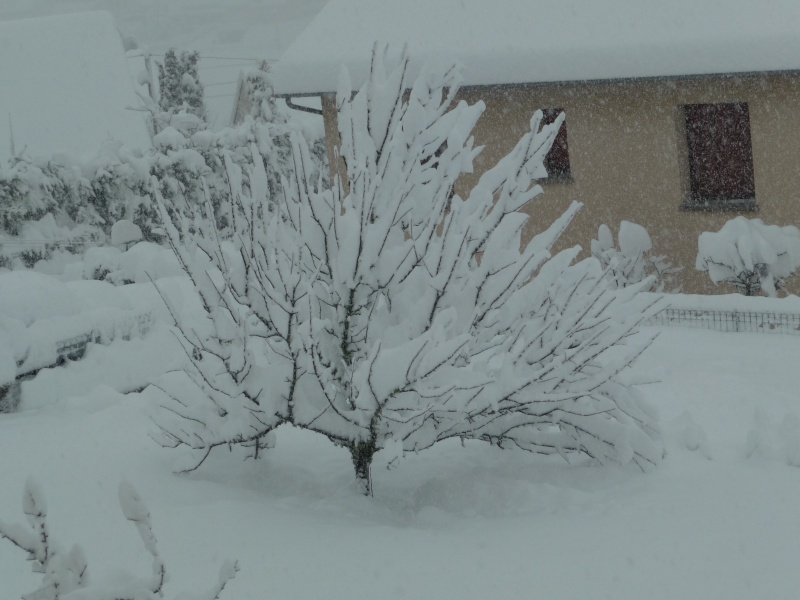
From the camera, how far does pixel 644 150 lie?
11992mm

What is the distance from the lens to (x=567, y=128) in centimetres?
1236

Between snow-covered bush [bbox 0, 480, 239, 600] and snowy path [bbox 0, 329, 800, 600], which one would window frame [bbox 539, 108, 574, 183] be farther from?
snow-covered bush [bbox 0, 480, 239, 600]

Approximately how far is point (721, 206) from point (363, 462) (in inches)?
323

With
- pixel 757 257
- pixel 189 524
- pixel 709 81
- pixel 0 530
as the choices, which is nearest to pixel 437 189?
pixel 189 524

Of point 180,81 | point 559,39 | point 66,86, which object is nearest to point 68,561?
point 559,39

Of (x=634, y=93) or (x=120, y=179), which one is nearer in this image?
(x=634, y=93)

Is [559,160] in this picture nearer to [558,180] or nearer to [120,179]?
[558,180]

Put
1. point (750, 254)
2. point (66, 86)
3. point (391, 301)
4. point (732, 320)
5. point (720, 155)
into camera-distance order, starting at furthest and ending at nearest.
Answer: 1. point (66, 86)
2. point (720, 155)
3. point (750, 254)
4. point (732, 320)
5. point (391, 301)

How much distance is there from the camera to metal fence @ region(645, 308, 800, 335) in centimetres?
902

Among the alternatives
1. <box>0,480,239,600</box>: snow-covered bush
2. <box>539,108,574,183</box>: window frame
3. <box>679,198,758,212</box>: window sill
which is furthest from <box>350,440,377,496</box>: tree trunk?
<box>539,108,574,183</box>: window frame

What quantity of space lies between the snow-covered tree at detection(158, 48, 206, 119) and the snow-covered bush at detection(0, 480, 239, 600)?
82.2ft

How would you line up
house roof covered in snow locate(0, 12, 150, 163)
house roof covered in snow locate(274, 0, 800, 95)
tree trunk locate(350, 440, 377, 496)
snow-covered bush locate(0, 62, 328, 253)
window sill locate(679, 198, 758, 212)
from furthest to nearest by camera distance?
house roof covered in snow locate(0, 12, 150, 163), snow-covered bush locate(0, 62, 328, 253), window sill locate(679, 198, 758, 212), house roof covered in snow locate(274, 0, 800, 95), tree trunk locate(350, 440, 377, 496)

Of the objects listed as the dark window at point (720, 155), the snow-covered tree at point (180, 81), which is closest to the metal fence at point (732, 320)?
the dark window at point (720, 155)

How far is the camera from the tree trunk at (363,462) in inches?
194
